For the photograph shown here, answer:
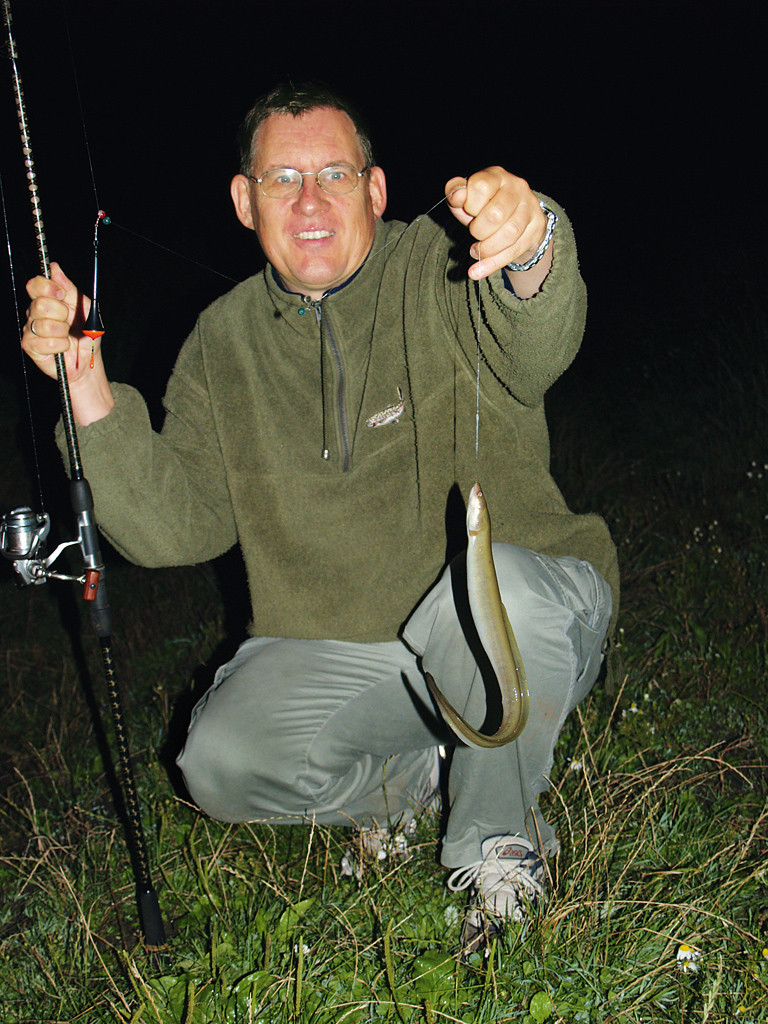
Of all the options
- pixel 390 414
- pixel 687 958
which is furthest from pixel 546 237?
pixel 687 958

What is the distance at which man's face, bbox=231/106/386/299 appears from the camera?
2.23m

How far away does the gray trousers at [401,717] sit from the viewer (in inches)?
80.3

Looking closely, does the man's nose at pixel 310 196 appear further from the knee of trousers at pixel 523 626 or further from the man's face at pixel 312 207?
the knee of trousers at pixel 523 626


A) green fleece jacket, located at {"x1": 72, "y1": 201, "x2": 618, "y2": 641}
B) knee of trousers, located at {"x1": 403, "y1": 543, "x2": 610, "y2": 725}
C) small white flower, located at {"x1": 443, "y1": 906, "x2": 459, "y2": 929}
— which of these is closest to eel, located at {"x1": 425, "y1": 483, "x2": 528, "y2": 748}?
knee of trousers, located at {"x1": 403, "y1": 543, "x2": 610, "y2": 725}

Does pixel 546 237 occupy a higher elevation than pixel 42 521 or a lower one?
higher

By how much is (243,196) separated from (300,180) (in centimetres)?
24

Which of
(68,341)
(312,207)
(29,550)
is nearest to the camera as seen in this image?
(68,341)

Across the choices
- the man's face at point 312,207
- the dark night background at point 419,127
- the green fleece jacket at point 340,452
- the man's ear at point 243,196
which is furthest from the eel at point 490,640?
the dark night background at point 419,127

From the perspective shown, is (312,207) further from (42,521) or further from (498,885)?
(498,885)

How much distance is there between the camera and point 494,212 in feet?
4.96

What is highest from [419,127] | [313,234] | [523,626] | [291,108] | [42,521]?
[419,127]

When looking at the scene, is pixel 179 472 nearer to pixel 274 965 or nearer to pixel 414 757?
pixel 414 757

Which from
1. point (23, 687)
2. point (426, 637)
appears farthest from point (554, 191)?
point (426, 637)

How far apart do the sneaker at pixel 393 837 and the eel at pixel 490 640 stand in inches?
29.9
